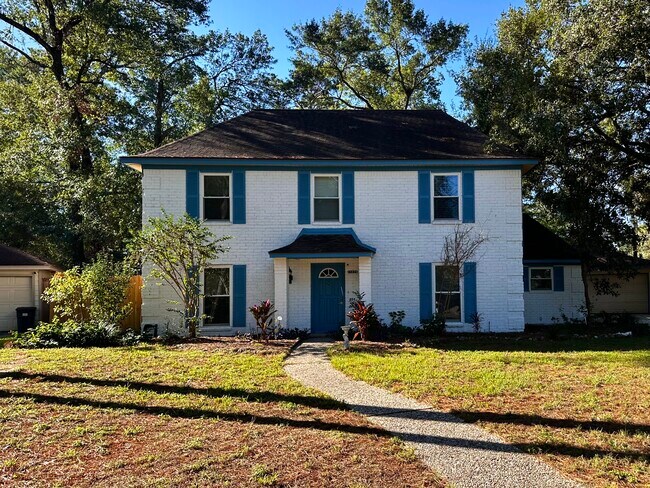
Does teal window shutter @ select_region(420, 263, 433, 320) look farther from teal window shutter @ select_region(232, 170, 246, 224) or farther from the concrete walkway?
the concrete walkway

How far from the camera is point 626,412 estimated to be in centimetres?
579

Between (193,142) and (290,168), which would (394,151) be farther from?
(193,142)

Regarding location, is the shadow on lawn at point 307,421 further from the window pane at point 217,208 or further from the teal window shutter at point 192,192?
the window pane at point 217,208

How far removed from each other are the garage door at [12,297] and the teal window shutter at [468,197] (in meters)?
15.3

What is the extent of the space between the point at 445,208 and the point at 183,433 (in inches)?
433

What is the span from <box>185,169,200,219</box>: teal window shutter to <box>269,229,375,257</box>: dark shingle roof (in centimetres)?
265

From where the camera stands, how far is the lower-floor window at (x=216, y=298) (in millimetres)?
13883

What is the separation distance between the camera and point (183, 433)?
16.5ft

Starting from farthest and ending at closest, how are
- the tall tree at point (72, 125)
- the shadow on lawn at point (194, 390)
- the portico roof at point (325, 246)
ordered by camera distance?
1. the tall tree at point (72, 125)
2. the portico roof at point (325, 246)
3. the shadow on lawn at point (194, 390)

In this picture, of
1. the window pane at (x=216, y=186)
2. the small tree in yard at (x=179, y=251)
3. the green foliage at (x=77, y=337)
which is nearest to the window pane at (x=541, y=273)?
the window pane at (x=216, y=186)

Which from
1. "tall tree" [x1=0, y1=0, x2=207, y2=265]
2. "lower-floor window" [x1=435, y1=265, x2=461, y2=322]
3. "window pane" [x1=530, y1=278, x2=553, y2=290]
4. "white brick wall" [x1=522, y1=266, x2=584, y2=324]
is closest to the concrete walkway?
"lower-floor window" [x1=435, y1=265, x2=461, y2=322]

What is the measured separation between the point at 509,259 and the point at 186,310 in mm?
9192

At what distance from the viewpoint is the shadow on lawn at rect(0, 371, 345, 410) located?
6262mm

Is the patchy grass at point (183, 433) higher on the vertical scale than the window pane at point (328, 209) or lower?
lower
